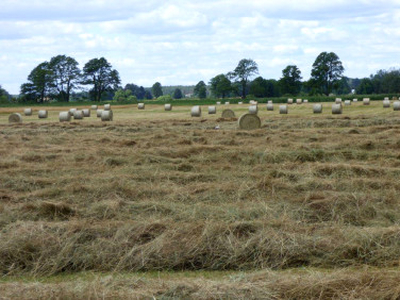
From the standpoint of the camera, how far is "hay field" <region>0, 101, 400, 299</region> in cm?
589

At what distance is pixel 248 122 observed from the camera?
940 inches

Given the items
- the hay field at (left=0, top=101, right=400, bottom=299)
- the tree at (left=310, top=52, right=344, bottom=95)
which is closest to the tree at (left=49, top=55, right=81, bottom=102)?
the tree at (left=310, top=52, right=344, bottom=95)

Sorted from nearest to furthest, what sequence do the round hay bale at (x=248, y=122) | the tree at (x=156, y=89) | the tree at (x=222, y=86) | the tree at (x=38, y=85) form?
1. the round hay bale at (x=248, y=122)
2. the tree at (x=38, y=85)
3. the tree at (x=222, y=86)
4. the tree at (x=156, y=89)

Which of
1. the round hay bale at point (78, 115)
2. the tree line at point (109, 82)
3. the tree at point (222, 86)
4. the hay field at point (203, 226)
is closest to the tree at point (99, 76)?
the tree line at point (109, 82)

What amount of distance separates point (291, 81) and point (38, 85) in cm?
4717

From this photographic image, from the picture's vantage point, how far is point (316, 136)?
60.6 feet

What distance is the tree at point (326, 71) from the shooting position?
102688mm

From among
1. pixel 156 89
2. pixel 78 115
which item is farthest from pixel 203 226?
pixel 156 89

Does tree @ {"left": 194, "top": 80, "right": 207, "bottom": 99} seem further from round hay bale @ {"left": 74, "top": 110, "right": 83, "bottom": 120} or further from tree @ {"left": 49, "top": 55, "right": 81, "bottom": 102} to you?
round hay bale @ {"left": 74, "top": 110, "right": 83, "bottom": 120}

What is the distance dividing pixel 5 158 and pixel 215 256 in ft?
30.0

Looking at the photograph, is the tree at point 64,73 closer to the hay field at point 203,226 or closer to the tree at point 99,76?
the tree at point 99,76

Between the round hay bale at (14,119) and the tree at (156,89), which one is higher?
the tree at (156,89)

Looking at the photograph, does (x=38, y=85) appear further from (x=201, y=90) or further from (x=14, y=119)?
(x=14, y=119)

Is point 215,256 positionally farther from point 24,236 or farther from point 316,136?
point 316,136
